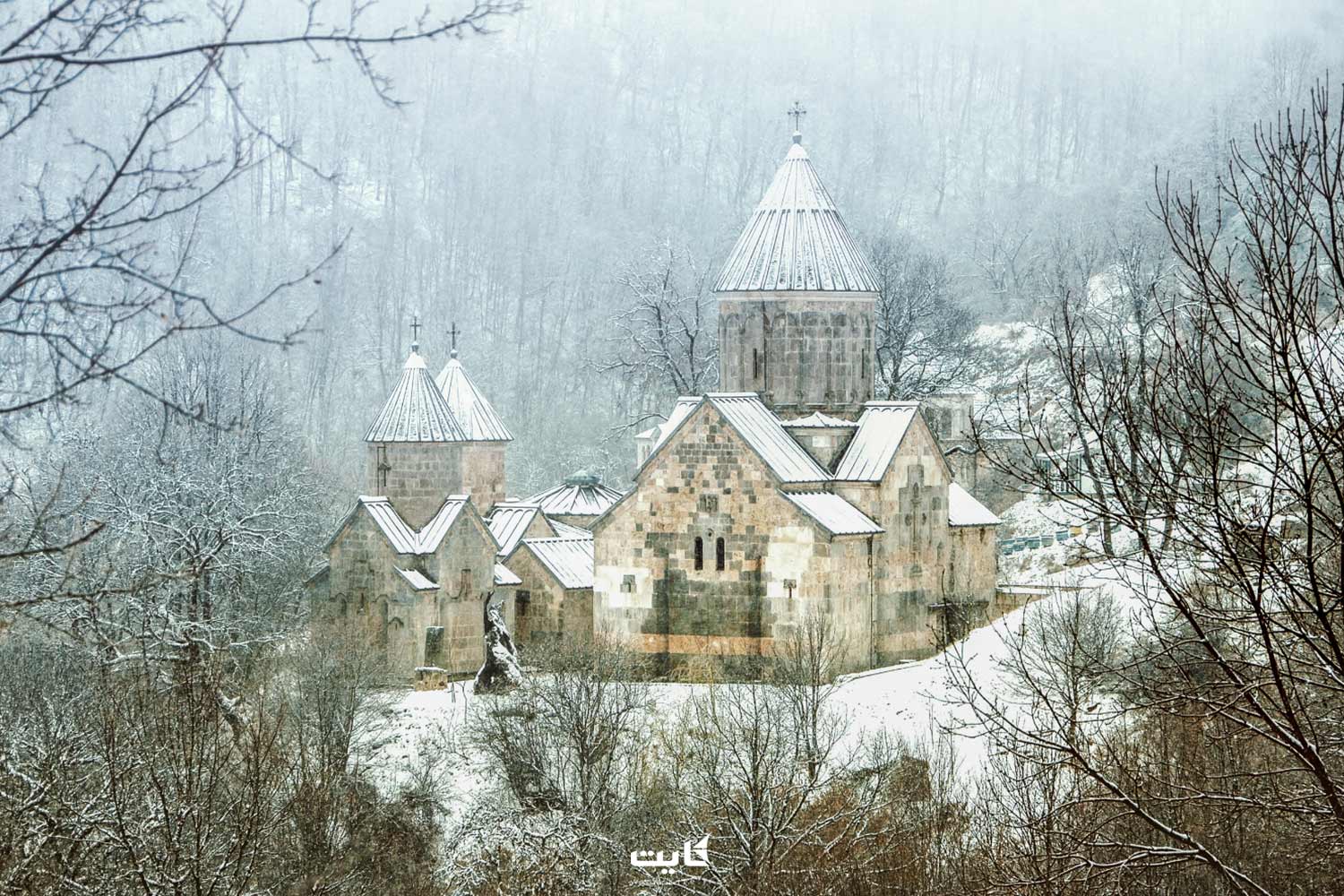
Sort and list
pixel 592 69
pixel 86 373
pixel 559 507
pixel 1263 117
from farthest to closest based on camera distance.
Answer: pixel 592 69, pixel 1263 117, pixel 559 507, pixel 86 373

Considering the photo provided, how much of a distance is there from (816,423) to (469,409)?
6256 mm

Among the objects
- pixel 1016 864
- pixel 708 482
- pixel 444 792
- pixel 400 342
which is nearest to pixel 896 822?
pixel 1016 864

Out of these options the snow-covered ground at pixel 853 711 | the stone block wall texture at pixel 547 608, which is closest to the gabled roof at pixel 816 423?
the snow-covered ground at pixel 853 711

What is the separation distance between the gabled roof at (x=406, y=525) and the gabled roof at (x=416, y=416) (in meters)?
1.20

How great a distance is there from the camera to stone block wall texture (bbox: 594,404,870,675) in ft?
86.9

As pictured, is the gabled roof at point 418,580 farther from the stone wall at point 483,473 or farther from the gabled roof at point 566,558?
the stone wall at point 483,473

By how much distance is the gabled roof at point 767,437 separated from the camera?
2681cm

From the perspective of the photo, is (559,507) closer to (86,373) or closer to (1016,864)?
(1016,864)

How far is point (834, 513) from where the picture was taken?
88.1ft

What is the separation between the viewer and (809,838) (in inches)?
723

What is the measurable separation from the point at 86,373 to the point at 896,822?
1436 centimetres

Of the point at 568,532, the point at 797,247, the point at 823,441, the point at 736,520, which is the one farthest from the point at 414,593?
the point at 797,247

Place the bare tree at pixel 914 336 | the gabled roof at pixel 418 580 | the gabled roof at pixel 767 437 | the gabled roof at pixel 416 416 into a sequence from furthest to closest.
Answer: the bare tree at pixel 914 336 < the gabled roof at pixel 416 416 < the gabled roof at pixel 418 580 < the gabled roof at pixel 767 437

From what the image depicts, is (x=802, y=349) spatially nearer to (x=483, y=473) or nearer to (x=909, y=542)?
(x=909, y=542)
